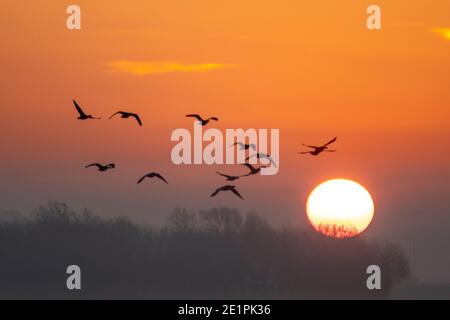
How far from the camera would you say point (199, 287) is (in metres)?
143

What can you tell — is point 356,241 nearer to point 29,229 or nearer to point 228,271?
point 228,271

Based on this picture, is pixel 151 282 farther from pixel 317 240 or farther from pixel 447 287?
pixel 447 287

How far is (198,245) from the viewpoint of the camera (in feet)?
472

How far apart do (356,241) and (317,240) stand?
5.25 metres
